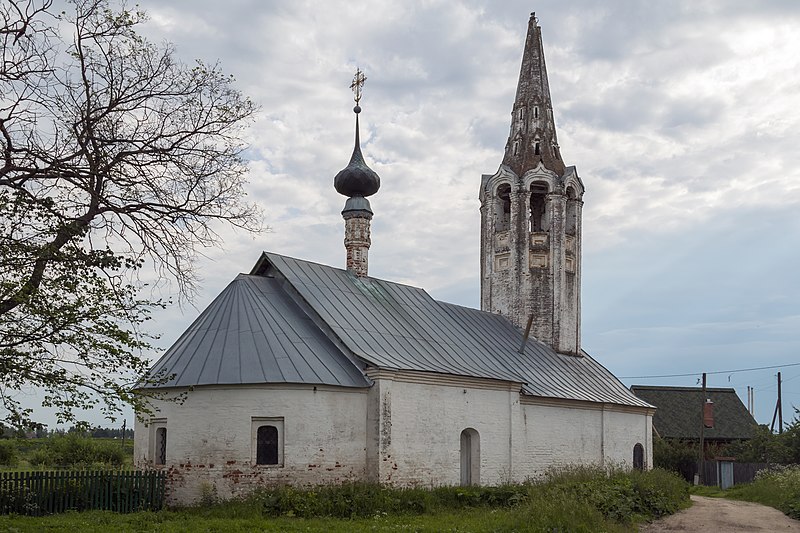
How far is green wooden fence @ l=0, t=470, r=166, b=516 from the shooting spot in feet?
48.8

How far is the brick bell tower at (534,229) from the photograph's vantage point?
2788cm

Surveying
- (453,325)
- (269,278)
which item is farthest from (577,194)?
(269,278)

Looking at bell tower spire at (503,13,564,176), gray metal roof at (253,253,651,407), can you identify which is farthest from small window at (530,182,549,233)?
gray metal roof at (253,253,651,407)

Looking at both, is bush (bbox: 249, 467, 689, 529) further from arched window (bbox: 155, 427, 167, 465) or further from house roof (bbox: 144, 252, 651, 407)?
arched window (bbox: 155, 427, 167, 465)

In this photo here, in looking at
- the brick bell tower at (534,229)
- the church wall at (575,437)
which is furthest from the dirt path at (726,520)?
the brick bell tower at (534,229)

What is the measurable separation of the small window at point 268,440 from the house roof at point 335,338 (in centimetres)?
88

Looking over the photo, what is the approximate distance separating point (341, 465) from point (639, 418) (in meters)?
14.1

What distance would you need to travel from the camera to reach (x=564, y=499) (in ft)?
48.0

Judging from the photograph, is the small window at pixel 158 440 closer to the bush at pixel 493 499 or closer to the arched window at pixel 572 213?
the bush at pixel 493 499

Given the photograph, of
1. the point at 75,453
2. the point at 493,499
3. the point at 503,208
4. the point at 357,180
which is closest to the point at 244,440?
the point at 493,499

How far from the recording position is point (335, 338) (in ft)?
62.2

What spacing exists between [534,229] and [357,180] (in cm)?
841

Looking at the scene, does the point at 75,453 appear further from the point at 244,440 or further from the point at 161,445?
the point at 244,440

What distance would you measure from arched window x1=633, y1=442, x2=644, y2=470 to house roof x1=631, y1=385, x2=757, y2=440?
33.2 feet
